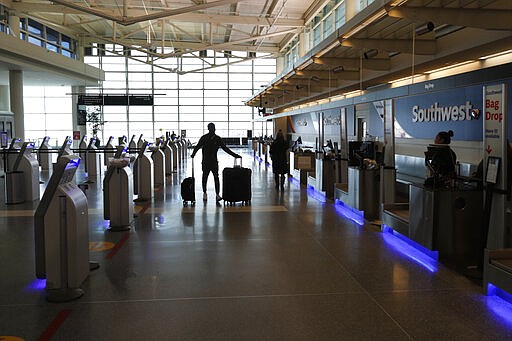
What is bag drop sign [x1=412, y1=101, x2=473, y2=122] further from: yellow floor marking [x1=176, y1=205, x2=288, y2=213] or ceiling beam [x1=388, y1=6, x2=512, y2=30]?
yellow floor marking [x1=176, y1=205, x2=288, y2=213]

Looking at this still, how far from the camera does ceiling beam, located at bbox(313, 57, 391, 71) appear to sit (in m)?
11.8

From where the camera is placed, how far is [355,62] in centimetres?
1241

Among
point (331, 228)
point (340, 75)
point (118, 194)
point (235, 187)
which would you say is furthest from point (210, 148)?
point (340, 75)

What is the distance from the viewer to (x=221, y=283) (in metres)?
5.18

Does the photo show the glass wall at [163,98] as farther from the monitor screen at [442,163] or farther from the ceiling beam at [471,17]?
the monitor screen at [442,163]

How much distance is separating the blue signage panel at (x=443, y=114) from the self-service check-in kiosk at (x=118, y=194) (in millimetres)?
5991

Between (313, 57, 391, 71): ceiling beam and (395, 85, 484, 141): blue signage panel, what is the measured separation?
1037mm

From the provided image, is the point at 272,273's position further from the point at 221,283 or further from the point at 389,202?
the point at 389,202

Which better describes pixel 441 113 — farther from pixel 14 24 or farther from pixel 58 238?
pixel 14 24

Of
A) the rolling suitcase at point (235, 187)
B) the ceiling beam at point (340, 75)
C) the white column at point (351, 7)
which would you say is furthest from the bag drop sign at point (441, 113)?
the white column at point (351, 7)

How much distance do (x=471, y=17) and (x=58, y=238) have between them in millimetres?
6042

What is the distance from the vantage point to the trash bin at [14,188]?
11.1 m

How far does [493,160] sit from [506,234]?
81cm

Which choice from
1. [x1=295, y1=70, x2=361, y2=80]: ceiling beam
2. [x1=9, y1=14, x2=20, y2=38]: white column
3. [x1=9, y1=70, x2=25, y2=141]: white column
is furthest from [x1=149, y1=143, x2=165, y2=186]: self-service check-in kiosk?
[x1=9, y1=14, x2=20, y2=38]: white column
